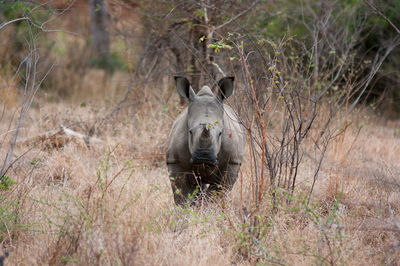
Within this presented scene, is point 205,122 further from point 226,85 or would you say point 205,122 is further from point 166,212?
point 166,212

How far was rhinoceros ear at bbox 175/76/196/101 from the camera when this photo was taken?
16.7ft

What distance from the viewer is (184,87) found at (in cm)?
519

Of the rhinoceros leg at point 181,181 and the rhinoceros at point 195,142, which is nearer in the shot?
the rhinoceros at point 195,142

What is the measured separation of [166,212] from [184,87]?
141 centimetres

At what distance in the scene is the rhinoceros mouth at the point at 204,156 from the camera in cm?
440

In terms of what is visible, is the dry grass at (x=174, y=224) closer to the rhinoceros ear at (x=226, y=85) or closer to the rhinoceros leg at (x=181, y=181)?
the rhinoceros leg at (x=181, y=181)

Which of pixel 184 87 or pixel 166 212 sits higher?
pixel 184 87

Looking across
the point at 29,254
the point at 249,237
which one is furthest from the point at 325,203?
the point at 29,254

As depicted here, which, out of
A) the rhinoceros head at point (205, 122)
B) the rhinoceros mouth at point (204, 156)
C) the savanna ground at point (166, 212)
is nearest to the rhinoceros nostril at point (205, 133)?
the rhinoceros head at point (205, 122)

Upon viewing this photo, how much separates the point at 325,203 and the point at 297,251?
162 centimetres

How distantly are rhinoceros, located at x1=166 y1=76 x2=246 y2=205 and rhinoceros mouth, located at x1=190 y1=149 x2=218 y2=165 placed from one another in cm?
1

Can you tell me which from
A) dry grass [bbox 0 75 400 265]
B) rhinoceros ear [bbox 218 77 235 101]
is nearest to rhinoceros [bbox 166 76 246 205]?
rhinoceros ear [bbox 218 77 235 101]

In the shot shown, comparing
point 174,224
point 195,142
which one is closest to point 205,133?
point 195,142

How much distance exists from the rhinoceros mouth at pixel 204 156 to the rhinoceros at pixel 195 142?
1 centimetres
